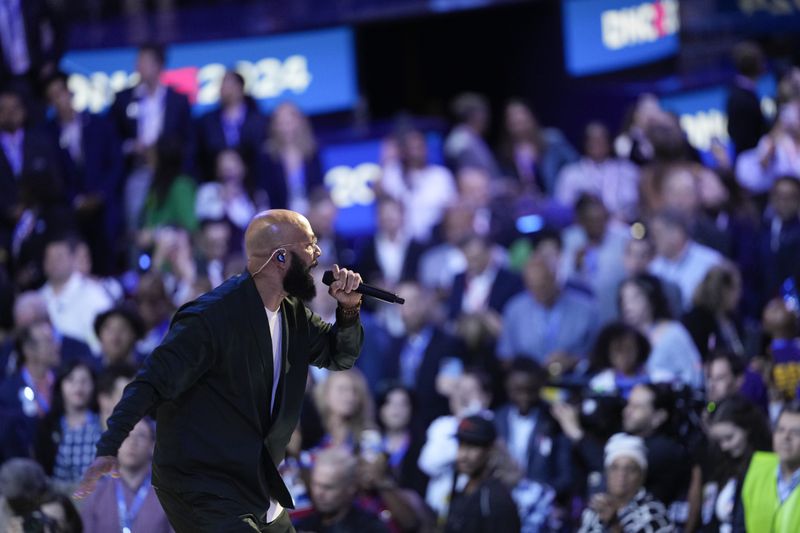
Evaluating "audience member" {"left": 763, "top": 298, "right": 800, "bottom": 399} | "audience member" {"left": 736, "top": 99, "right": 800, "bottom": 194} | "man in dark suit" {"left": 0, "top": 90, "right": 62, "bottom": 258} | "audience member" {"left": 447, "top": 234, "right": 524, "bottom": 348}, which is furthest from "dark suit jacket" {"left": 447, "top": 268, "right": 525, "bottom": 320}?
"man in dark suit" {"left": 0, "top": 90, "right": 62, "bottom": 258}

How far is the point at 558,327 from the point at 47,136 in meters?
4.03

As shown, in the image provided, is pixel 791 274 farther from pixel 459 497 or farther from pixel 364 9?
pixel 364 9

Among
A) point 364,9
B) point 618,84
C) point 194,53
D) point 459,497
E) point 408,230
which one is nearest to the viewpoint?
point 459,497

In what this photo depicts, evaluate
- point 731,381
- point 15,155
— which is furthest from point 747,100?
point 15,155

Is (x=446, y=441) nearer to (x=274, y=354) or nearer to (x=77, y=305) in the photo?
(x=77, y=305)

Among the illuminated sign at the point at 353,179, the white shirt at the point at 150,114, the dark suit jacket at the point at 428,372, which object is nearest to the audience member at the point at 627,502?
the dark suit jacket at the point at 428,372

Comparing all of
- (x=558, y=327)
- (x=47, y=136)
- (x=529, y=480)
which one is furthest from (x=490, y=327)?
Result: (x=47, y=136)

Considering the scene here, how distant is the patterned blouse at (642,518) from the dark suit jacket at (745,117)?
498 centimetres

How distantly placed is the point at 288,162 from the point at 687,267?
11.4 feet

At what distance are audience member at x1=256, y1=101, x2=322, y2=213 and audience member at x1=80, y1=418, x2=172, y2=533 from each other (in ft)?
14.2

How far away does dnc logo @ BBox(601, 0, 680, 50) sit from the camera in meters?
16.5

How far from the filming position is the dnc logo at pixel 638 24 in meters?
16.5

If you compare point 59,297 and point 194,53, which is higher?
point 194,53

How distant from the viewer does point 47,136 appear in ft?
38.7
